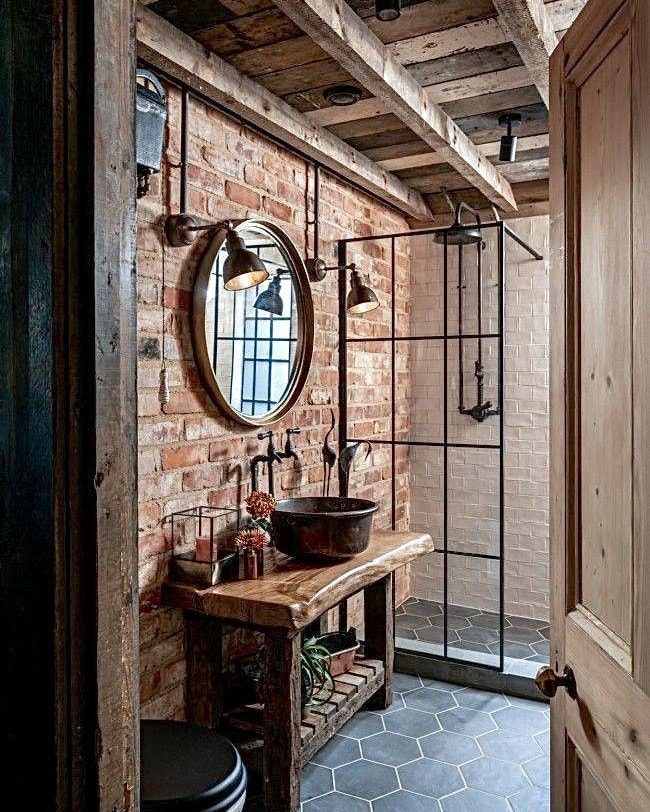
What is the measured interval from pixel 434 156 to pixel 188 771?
2846 millimetres

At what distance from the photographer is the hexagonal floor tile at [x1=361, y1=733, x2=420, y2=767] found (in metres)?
2.59

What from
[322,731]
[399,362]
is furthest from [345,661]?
[399,362]

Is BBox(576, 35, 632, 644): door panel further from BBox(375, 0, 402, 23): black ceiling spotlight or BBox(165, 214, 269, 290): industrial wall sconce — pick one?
BBox(165, 214, 269, 290): industrial wall sconce

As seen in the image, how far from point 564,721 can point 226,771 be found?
73cm

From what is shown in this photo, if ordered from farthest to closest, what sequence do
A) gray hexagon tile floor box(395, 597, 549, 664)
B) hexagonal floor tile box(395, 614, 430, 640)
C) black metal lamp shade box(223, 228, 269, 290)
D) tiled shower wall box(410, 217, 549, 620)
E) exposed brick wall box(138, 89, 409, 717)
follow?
tiled shower wall box(410, 217, 549, 620), hexagonal floor tile box(395, 614, 430, 640), gray hexagon tile floor box(395, 597, 549, 664), black metal lamp shade box(223, 228, 269, 290), exposed brick wall box(138, 89, 409, 717)

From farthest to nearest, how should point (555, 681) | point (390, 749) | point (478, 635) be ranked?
point (478, 635), point (390, 749), point (555, 681)

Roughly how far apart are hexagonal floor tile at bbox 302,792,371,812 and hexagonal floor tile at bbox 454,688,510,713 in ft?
2.87

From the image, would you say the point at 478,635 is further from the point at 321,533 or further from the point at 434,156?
the point at 434,156

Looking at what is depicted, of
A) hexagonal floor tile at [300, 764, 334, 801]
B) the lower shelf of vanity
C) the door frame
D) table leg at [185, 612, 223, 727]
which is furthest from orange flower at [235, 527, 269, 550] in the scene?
the door frame

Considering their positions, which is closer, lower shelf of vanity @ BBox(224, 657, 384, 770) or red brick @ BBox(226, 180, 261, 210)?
lower shelf of vanity @ BBox(224, 657, 384, 770)

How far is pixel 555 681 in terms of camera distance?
4.46 ft

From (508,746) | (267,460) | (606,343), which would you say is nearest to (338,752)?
(508,746)

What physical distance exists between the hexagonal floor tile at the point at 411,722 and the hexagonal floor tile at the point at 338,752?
202mm

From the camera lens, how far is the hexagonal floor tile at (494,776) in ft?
7.89
